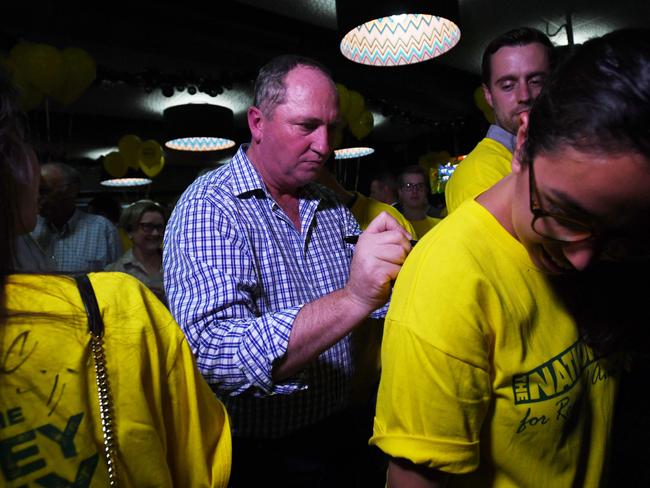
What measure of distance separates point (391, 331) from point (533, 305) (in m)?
0.23

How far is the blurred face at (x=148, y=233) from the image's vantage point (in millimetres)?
3430

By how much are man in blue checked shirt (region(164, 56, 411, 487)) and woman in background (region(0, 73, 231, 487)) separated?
0.40m

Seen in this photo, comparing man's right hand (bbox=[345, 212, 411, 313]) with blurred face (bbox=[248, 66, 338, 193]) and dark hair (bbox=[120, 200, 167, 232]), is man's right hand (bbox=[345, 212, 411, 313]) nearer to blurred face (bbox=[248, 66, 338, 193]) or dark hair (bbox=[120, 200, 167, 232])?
blurred face (bbox=[248, 66, 338, 193])

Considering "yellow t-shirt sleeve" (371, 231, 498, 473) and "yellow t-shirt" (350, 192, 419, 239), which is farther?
"yellow t-shirt" (350, 192, 419, 239)

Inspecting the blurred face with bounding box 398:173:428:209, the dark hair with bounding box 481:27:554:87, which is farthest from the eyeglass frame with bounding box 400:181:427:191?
the dark hair with bounding box 481:27:554:87

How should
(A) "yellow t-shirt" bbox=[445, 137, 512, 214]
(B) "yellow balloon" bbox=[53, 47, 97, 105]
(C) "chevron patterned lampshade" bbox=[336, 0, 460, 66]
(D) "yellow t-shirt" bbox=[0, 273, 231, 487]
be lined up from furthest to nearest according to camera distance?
(B) "yellow balloon" bbox=[53, 47, 97, 105] → (C) "chevron patterned lampshade" bbox=[336, 0, 460, 66] → (A) "yellow t-shirt" bbox=[445, 137, 512, 214] → (D) "yellow t-shirt" bbox=[0, 273, 231, 487]

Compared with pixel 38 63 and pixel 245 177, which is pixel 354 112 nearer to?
pixel 38 63

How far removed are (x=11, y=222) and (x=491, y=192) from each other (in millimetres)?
719

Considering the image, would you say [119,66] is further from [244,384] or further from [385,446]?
[385,446]

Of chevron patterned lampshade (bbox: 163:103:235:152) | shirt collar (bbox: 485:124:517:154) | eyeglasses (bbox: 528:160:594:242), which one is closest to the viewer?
eyeglasses (bbox: 528:160:594:242)

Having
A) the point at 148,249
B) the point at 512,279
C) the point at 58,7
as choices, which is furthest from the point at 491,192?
the point at 58,7

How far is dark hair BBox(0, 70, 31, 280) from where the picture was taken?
2.01 feet

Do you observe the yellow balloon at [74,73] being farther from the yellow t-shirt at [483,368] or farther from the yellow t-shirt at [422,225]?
the yellow t-shirt at [483,368]

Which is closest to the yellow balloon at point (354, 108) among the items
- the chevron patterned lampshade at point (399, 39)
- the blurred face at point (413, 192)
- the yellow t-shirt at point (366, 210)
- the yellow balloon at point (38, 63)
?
the blurred face at point (413, 192)
